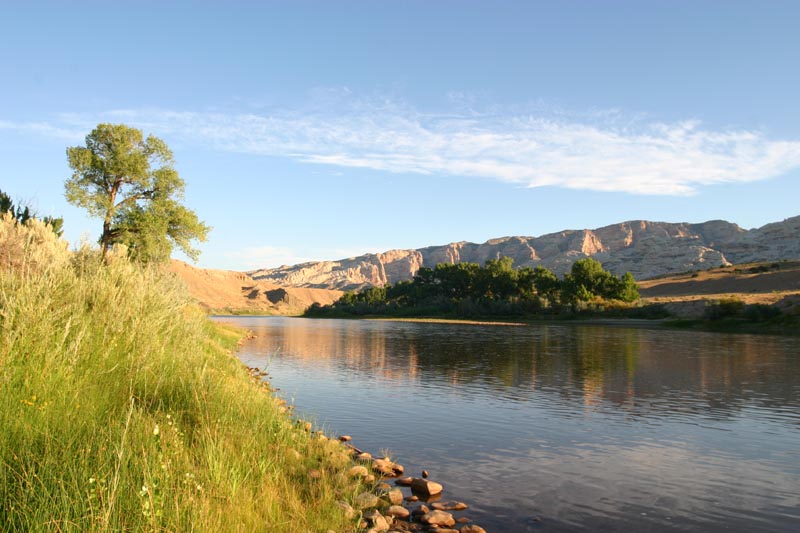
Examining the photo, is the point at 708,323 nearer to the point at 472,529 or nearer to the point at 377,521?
the point at 472,529

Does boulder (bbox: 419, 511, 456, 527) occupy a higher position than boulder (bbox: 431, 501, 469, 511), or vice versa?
boulder (bbox: 419, 511, 456, 527)

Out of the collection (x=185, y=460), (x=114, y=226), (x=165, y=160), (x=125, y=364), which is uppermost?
(x=165, y=160)

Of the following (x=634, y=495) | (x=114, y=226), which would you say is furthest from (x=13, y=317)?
(x=114, y=226)

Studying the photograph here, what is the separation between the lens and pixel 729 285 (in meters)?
125

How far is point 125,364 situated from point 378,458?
22.2ft

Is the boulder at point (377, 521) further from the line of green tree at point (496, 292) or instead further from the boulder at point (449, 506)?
the line of green tree at point (496, 292)

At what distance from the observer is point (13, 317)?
30.6 feet

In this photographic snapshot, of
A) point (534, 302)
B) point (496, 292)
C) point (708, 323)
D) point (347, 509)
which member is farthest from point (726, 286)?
point (347, 509)

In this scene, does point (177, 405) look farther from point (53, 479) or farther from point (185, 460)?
point (53, 479)

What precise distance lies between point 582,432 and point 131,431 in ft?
47.5

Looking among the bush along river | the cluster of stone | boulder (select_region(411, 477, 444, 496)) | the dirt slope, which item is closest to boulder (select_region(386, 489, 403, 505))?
the cluster of stone

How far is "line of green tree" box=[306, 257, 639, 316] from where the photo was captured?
11588 centimetres

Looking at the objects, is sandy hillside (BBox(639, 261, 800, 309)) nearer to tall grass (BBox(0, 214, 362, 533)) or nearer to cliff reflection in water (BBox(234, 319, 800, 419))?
cliff reflection in water (BBox(234, 319, 800, 419))

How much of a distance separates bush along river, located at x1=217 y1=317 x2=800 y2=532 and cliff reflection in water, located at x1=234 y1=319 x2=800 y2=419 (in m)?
0.14
